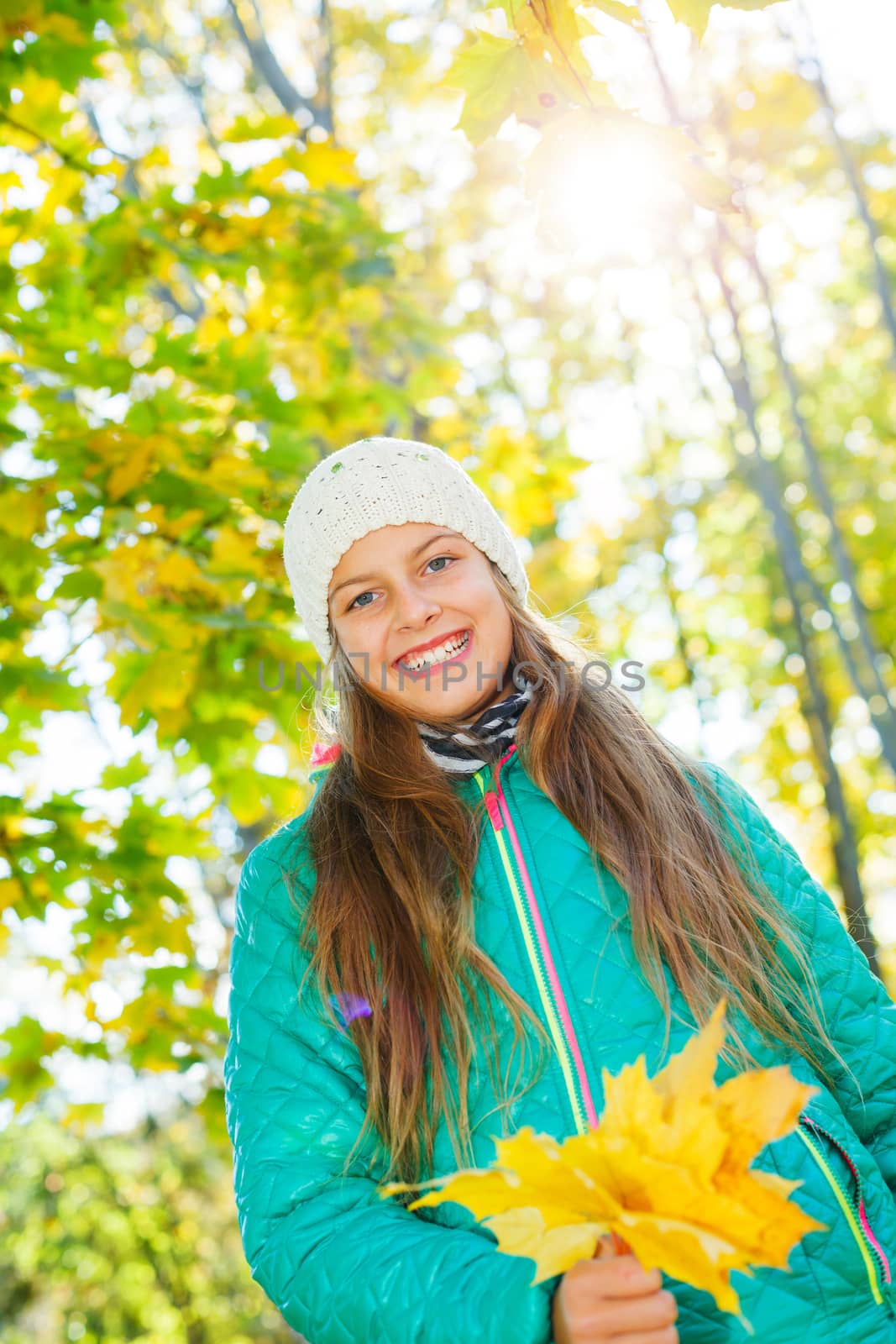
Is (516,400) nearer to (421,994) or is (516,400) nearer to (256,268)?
(256,268)

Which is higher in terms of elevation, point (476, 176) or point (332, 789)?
point (476, 176)

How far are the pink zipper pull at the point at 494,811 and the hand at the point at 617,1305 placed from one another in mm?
675

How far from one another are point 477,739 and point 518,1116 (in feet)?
1.94

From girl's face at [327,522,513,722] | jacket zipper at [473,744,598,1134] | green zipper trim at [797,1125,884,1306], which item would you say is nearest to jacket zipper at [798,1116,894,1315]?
green zipper trim at [797,1125,884,1306]

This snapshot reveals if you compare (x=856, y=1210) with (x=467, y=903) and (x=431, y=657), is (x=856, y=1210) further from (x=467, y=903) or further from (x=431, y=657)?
(x=431, y=657)

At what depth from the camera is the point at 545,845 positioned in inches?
61.6

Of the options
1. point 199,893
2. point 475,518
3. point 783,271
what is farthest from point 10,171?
point 783,271

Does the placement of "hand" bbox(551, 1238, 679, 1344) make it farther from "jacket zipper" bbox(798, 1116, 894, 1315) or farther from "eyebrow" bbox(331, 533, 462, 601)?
"eyebrow" bbox(331, 533, 462, 601)

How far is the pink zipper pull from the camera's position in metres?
1.59

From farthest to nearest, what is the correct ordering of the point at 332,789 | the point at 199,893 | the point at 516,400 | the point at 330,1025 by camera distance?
the point at 516,400 → the point at 199,893 → the point at 332,789 → the point at 330,1025

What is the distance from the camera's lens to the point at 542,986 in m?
1.42

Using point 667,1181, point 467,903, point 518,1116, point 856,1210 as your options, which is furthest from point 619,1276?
point 467,903

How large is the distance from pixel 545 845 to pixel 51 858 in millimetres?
1360

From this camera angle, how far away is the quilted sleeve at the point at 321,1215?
1113 millimetres
